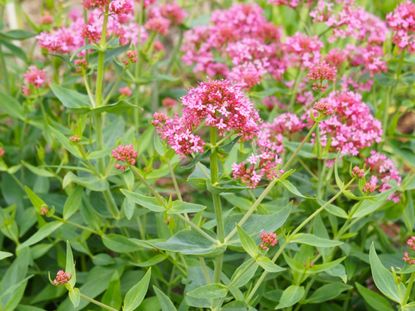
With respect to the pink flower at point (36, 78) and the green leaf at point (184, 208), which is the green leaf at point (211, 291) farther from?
the pink flower at point (36, 78)

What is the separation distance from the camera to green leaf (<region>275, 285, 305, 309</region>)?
2.46 meters

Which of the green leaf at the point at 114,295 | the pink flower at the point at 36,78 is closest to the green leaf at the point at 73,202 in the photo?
the green leaf at the point at 114,295

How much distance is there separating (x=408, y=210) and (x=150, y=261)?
46.5 inches

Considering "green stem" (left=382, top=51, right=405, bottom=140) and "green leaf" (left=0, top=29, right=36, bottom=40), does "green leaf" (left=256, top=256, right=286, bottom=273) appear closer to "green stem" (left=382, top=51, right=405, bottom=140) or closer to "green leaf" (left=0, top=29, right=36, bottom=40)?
"green stem" (left=382, top=51, right=405, bottom=140)

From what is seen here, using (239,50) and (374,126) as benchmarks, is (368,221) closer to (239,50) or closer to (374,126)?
(374,126)

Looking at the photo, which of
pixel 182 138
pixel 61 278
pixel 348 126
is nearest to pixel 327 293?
pixel 348 126

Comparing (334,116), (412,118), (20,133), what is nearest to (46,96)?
(20,133)

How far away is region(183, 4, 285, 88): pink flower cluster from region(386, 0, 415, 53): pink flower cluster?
68 cm

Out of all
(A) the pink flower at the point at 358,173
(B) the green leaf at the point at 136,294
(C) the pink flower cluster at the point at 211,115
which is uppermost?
(C) the pink flower cluster at the point at 211,115

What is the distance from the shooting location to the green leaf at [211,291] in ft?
7.36

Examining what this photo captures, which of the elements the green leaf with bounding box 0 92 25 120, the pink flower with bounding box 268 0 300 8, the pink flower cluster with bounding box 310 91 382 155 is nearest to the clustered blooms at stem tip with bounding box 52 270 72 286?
the pink flower cluster with bounding box 310 91 382 155

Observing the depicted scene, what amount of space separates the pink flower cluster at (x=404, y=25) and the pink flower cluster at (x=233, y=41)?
0.68 metres

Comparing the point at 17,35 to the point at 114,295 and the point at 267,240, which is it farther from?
the point at 267,240

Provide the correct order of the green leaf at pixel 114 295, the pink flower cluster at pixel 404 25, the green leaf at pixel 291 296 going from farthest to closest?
the pink flower cluster at pixel 404 25 < the green leaf at pixel 114 295 < the green leaf at pixel 291 296
